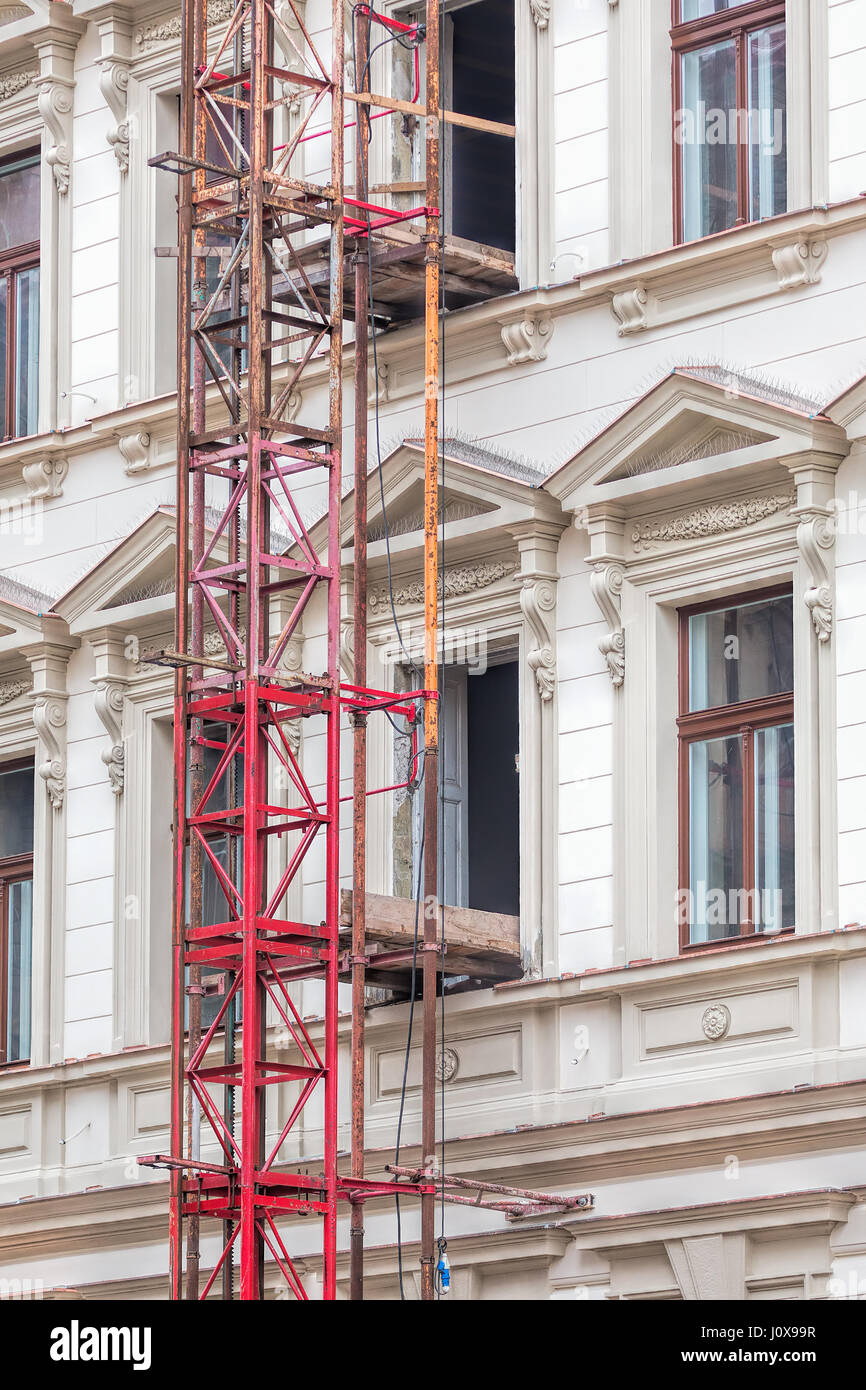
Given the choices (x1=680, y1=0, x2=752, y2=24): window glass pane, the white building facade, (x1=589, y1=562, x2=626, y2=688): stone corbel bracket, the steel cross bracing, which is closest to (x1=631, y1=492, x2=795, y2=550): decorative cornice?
the white building facade

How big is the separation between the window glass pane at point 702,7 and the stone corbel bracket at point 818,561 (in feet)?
11.5

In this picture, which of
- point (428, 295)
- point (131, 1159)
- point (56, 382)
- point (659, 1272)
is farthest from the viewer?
point (56, 382)

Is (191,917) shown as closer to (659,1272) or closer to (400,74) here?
(659,1272)

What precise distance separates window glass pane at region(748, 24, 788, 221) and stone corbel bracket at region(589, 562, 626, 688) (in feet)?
7.55

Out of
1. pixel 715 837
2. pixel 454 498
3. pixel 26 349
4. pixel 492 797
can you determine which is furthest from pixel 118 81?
pixel 715 837

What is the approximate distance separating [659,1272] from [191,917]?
3.62 m

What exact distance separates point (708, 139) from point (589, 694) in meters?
3.49

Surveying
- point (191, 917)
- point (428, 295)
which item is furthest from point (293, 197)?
point (191, 917)

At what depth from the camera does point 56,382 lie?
24688mm

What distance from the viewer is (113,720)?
23531mm

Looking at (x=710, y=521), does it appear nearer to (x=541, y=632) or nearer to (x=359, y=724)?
(x=541, y=632)

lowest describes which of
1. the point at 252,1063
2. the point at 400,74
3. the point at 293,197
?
the point at 252,1063

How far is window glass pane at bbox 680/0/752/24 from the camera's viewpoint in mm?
20891

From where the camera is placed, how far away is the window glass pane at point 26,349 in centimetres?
2527
